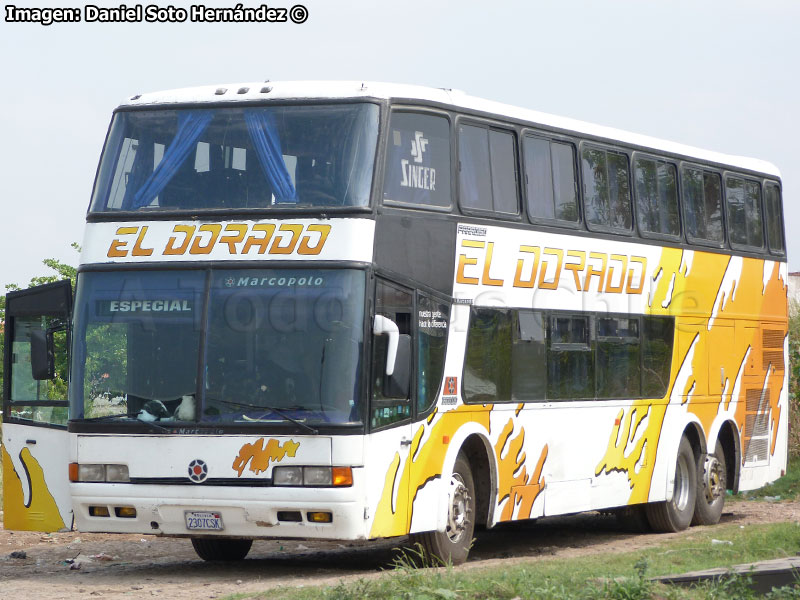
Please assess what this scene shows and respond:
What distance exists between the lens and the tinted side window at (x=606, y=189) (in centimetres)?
1578

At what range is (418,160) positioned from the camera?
42.1 ft

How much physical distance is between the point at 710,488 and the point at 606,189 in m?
4.58

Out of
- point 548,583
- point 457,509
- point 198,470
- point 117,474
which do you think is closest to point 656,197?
point 457,509

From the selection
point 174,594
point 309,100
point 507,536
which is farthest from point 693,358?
point 174,594

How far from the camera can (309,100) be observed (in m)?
12.6

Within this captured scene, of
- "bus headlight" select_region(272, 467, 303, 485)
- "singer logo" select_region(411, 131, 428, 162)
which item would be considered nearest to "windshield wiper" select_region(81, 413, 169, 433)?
"bus headlight" select_region(272, 467, 303, 485)

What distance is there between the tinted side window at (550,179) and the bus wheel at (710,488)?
4.56 meters

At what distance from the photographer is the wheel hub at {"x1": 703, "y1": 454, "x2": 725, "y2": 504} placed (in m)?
18.2

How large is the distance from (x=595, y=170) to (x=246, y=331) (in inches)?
216

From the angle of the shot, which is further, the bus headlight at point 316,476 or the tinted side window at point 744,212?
the tinted side window at point 744,212

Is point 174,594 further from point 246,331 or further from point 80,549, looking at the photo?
point 80,549

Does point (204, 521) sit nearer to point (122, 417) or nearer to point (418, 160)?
point (122, 417)

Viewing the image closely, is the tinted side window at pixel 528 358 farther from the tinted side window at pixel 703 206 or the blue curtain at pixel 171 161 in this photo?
the tinted side window at pixel 703 206

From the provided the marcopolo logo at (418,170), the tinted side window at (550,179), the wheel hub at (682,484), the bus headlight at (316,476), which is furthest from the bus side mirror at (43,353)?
the wheel hub at (682,484)
